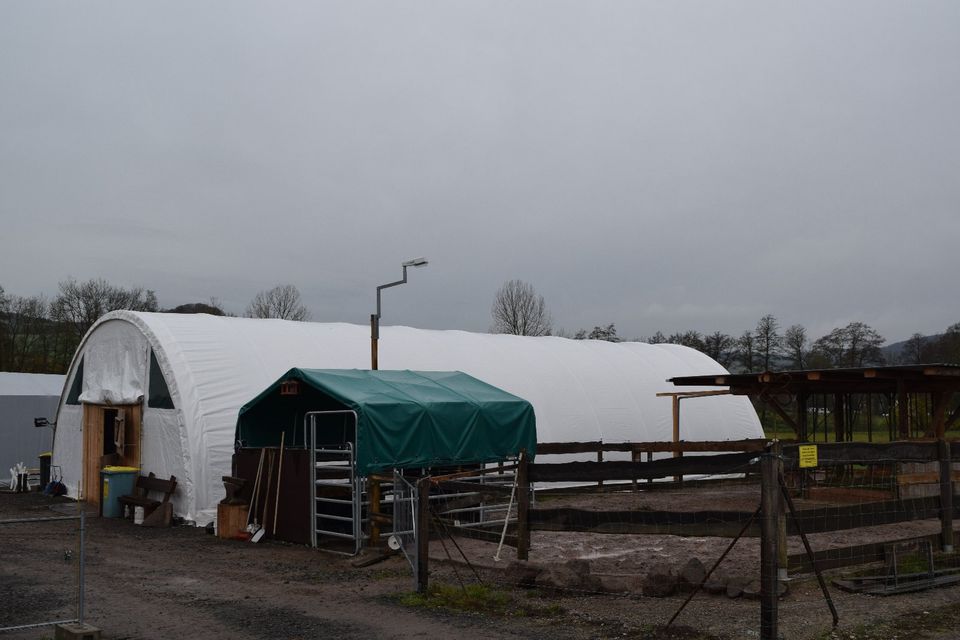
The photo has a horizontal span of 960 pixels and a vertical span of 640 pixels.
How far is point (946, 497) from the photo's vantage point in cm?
1033

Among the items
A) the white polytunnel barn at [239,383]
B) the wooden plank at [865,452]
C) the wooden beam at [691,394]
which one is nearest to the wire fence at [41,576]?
the white polytunnel barn at [239,383]

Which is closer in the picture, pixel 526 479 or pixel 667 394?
pixel 526 479

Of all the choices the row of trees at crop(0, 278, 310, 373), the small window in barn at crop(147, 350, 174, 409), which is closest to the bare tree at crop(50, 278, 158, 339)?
the row of trees at crop(0, 278, 310, 373)

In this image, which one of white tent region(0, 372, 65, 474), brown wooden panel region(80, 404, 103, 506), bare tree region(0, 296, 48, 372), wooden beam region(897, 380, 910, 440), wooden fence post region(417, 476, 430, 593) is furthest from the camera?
bare tree region(0, 296, 48, 372)

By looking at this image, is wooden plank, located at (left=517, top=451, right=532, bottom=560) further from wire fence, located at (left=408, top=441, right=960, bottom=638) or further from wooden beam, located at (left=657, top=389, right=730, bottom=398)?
wooden beam, located at (left=657, top=389, right=730, bottom=398)

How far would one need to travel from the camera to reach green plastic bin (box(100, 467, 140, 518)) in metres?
18.5

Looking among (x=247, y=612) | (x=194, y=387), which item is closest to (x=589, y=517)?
(x=247, y=612)

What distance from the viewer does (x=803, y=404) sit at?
77.5ft

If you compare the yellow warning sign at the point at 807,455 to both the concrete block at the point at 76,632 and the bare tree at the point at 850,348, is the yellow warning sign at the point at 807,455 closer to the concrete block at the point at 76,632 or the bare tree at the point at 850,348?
the concrete block at the point at 76,632

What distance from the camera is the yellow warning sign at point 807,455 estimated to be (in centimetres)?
827

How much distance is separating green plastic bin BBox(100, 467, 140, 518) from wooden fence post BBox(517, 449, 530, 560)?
1105 centimetres

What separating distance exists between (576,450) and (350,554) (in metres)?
9.11

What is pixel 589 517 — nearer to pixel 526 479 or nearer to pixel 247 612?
pixel 526 479

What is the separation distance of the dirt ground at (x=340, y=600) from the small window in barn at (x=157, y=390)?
436 cm
